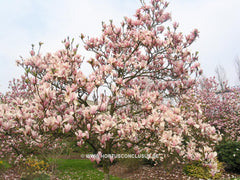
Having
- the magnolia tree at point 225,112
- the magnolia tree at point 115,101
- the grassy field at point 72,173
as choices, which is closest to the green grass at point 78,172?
the grassy field at point 72,173

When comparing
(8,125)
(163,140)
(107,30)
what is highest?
(107,30)

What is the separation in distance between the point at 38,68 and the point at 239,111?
12.0 m

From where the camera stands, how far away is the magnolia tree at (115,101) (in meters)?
2.80

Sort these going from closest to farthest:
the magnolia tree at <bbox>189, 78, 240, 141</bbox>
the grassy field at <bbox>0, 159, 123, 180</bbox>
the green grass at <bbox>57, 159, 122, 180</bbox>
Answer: the grassy field at <bbox>0, 159, 123, 180</bbox>, the green grass at <bbox>57, 159, 122, 180</bbox>, the magnolia tree at <bbox>189, 78, 240, 141</bbox>

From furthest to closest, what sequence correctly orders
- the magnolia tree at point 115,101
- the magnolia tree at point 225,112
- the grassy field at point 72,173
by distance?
the magnolia tree at point 225,112, the grassy field at point 72,173, the magnolia tree at point 115,101

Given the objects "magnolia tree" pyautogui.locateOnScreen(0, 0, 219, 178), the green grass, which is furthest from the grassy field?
"magnolia tree" pyautogui.locateOnScreen(0, 0, 219, 178)

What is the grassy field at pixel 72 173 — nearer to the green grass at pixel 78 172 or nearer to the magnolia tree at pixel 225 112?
the green grass at pixel 78 172

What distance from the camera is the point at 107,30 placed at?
4551mm

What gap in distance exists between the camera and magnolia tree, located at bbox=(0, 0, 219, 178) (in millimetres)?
2804

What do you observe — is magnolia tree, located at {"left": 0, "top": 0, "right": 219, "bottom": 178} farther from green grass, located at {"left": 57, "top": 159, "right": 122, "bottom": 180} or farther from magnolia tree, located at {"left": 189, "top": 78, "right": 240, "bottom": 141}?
magnolia tree, located at {"left": 189, "top": 78, "right": 240, "bottom": 141}

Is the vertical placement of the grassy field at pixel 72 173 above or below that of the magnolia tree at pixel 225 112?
below

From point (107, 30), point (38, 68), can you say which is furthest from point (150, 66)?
point (38, 68)

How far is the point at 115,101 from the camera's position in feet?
12.7

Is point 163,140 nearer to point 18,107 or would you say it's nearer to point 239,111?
point 18,107
